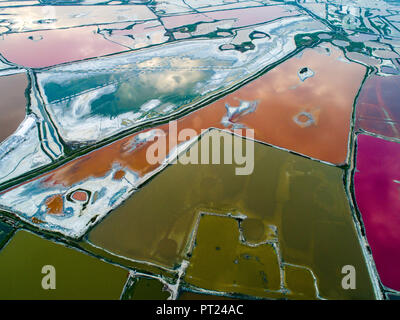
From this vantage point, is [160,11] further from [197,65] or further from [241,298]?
[241,298]

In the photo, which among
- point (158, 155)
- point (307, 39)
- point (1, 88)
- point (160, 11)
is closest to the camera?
point (158, 155)

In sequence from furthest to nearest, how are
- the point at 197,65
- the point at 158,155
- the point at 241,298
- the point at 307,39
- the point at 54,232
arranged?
the point at 307,39, the point at 197,65, the point at 158,155, the point at 54,232, the point at 241,298

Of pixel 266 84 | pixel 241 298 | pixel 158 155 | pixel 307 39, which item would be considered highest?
pixel 307 39

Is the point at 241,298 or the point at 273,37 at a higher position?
the point at 273,37

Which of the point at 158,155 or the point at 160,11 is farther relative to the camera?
the point at 160,11

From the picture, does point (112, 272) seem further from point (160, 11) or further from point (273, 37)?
point (160, 11)

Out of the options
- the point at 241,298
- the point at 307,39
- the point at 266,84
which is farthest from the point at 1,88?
the point at 307,39
